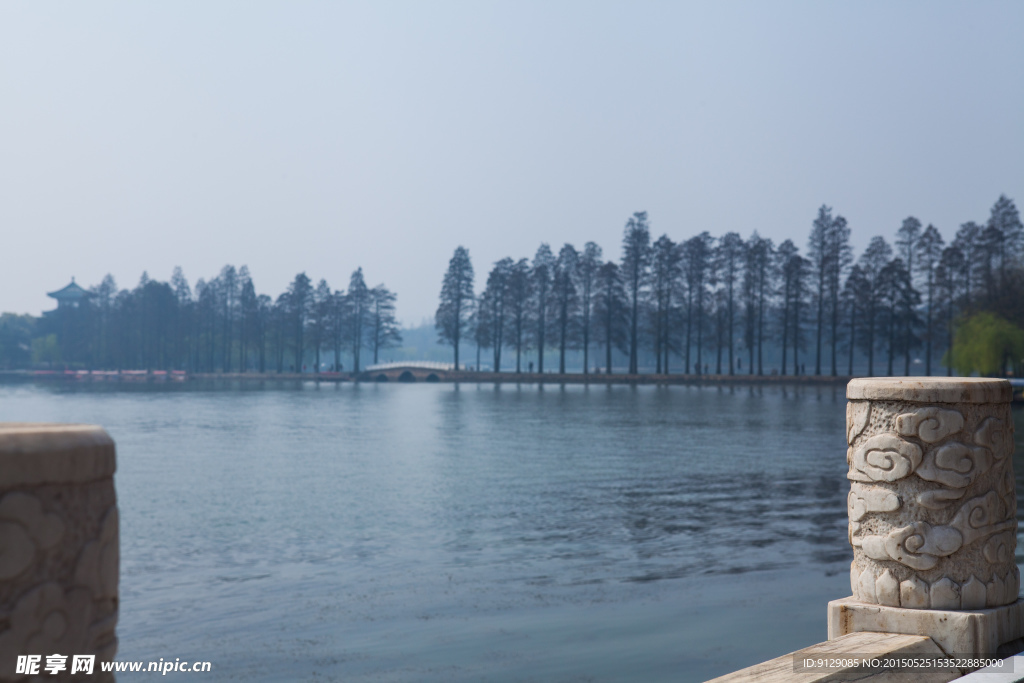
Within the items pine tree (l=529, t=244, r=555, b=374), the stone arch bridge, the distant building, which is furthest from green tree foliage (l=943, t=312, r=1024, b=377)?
the distant building

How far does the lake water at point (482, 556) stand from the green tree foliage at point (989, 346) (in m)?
28.4

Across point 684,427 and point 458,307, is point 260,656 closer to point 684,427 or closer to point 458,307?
point 684,427

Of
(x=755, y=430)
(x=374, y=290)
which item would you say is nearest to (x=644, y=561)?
(x=755, y=430)

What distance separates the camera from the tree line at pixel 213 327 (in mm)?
98438

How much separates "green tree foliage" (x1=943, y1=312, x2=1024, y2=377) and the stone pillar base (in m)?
50.9

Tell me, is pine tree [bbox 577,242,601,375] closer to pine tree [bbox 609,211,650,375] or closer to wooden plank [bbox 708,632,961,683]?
pine tree [bbox 609,211,650,375]

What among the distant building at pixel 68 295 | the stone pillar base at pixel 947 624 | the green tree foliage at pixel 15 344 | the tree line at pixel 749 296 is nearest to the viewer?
the stone pillar base at pixel 947 624

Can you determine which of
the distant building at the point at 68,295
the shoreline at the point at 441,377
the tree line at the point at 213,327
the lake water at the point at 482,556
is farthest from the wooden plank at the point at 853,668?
the distant building at the point at 68,295

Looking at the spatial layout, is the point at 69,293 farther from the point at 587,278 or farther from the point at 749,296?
the point at 749,296

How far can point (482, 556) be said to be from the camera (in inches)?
443

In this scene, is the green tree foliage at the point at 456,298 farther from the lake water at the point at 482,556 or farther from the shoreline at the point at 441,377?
the lake water at the point at 482,556

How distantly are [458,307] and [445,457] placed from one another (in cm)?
6774

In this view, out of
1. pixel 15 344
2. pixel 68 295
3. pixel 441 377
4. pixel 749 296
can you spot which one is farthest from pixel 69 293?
pixel 749 296

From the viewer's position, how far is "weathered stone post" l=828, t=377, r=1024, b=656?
3.65 meters
